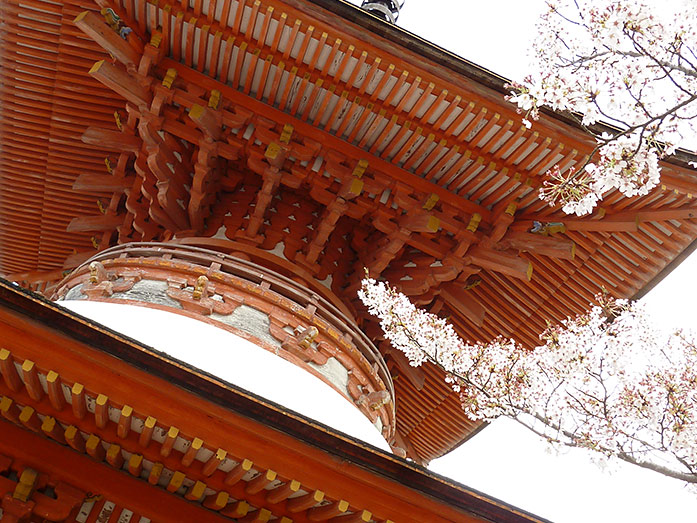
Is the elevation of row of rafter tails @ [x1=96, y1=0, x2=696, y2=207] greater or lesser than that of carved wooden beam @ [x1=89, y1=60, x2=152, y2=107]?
greater

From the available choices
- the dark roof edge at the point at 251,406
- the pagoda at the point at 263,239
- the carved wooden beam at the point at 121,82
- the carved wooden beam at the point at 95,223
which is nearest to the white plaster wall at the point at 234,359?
the pagoda at the point at 263,239

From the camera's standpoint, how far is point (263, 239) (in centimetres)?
805

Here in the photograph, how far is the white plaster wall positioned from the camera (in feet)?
19.0

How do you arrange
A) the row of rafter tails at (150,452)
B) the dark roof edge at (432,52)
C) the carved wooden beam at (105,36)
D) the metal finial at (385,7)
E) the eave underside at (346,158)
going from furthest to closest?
the metal finial at (385,7)
the eave underside at (346,158)
the carved wooden beam at (105,36)
the dark roof edge at (432,52)
the row of rafter tails at (150,452)

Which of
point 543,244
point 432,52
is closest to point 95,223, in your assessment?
point 432,52

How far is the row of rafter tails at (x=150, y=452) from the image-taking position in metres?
4.39

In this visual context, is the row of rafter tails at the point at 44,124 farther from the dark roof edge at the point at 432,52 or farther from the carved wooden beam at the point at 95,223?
the dark roof edge at the point at 432,52

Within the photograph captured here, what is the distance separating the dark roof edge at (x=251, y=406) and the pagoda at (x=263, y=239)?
1 cm

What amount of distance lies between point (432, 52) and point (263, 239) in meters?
2.85

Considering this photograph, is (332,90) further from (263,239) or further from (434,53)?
(263,239)

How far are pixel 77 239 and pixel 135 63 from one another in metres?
3.80

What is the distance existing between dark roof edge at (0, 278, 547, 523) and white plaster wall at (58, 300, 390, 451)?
4.08ft

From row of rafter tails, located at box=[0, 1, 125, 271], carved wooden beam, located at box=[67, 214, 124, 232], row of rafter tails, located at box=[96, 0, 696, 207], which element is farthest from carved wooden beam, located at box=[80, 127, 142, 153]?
row of rafter tails, located at box=[96, 0, 696, 207]

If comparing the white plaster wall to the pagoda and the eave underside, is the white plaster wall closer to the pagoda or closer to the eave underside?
the pagoda
